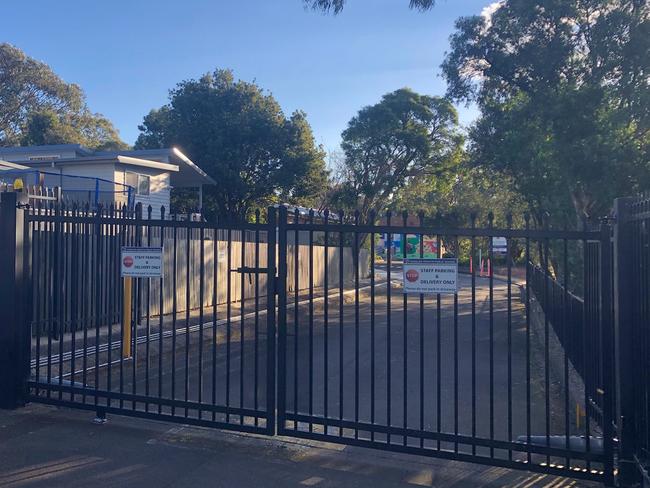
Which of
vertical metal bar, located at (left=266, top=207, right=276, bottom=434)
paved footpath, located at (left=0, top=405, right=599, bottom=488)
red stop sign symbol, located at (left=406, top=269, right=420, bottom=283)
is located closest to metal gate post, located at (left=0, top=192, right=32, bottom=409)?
paved footpath, located at (left=0, top=405, right=599, bottom=488)

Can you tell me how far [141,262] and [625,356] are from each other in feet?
14.1

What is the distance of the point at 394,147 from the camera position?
38.2m

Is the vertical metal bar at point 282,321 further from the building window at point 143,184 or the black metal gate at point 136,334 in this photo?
the building window at point 143,184

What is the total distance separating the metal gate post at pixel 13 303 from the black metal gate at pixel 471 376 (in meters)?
2.71

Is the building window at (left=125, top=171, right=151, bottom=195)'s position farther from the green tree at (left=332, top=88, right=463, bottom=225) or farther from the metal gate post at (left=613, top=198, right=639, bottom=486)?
the metal gate post at (left=613, top=198, right=639, bottom=486)

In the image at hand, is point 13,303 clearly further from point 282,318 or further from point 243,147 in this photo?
point 243,147

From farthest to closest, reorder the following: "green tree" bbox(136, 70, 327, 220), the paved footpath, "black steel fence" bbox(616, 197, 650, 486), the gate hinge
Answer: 1. "green tree" bbox(136, 70, 327, 220)
2. the gate hinge
3. the paved footpath
4. "black steel fence" bbox(616, 197, 650, 486)

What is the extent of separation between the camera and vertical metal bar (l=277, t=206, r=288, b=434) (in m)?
5.73

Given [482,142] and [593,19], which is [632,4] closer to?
[593,19]

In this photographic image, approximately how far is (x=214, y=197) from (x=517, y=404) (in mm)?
31367

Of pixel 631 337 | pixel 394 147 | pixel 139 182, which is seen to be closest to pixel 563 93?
pixel 139 182

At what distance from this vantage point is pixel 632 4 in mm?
20031

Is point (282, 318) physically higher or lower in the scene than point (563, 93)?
lower

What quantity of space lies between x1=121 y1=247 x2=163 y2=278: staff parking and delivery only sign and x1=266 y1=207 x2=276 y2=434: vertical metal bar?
115cm
